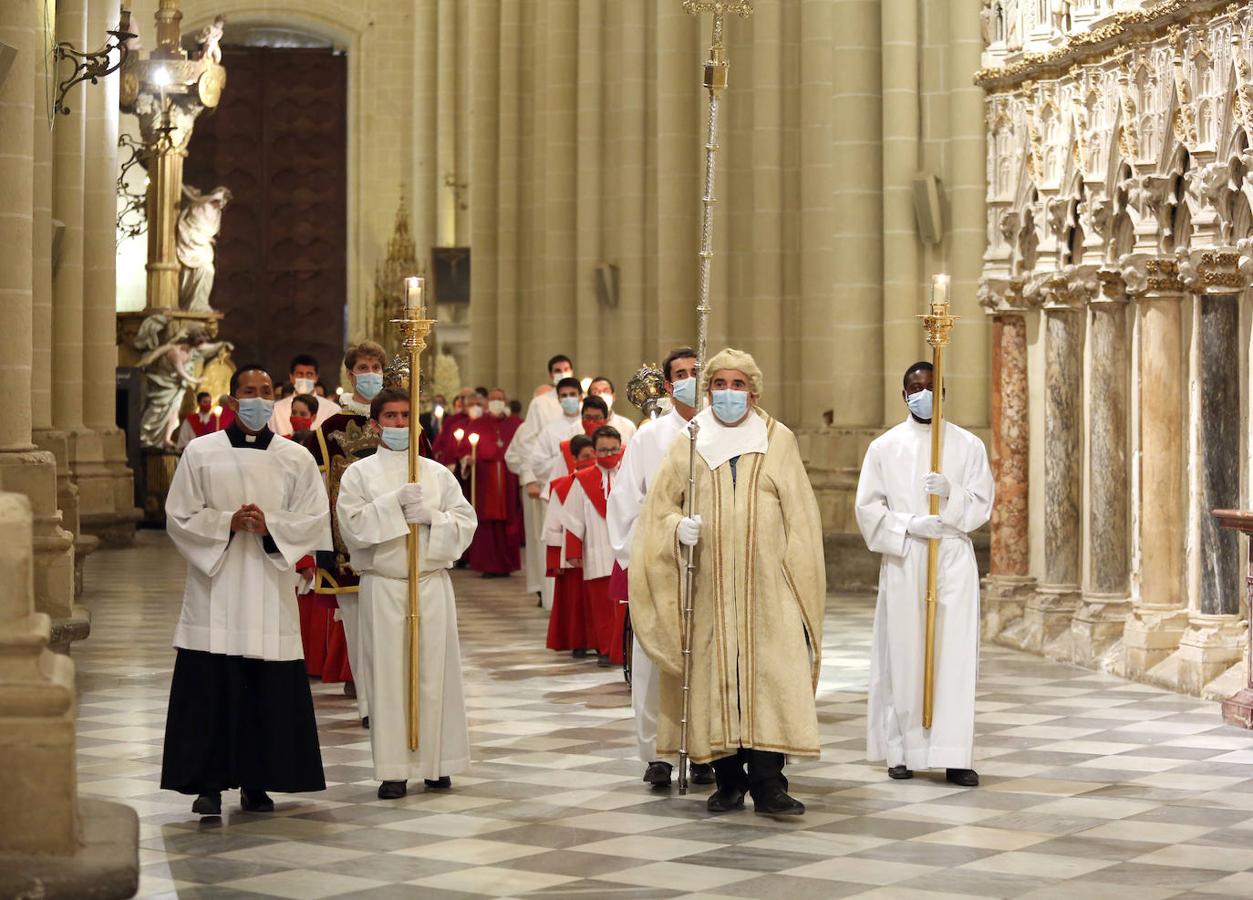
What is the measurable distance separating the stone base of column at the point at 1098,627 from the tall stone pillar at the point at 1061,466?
24.4 inches

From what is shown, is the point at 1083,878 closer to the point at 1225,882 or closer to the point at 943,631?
the point at 1225,882

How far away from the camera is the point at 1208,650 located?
11.8m

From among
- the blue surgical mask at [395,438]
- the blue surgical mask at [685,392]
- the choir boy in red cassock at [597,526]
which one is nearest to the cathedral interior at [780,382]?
the choir boy in red cassock at [597,526]

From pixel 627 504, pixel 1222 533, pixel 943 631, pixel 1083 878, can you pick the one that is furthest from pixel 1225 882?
pixel 1222 533

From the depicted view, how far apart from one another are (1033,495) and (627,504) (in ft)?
19.8

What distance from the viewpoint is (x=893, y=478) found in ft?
31.0

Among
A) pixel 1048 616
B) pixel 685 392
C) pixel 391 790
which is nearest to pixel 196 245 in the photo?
pixel 1048 616

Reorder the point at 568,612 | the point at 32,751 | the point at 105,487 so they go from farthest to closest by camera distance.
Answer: the point at 105,487 < the point at 568,612 < the point at 32,751

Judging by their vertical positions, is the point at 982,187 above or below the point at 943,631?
above

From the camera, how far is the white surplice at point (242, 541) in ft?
26.8

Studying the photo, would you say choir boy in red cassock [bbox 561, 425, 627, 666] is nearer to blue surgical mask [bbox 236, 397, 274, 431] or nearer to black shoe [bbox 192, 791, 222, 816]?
blue surgical mask [bbox 236, 397, 274, 431]

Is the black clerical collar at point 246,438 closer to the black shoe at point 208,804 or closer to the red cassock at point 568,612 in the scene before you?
the black shoe at point 208,804

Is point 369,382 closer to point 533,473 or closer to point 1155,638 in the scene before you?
point 1155,638

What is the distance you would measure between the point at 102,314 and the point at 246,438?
14613mm
